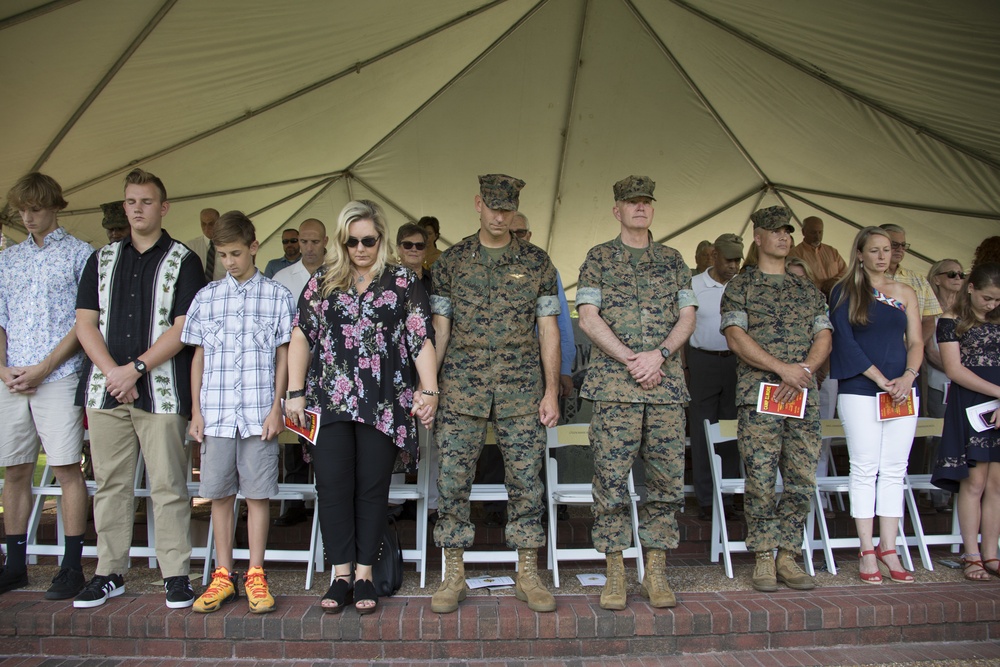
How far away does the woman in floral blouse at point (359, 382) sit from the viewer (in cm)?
312

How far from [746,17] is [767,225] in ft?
6.27

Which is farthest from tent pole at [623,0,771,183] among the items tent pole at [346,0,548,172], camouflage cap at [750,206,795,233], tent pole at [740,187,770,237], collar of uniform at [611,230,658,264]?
collar of uniform at [611,230,658,264]

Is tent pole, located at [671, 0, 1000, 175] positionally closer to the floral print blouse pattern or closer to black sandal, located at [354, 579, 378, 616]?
the floral print blouse pattern

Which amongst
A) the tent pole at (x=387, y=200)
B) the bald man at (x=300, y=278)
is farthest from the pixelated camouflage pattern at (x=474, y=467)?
the tent pole at (x=387, y=200)

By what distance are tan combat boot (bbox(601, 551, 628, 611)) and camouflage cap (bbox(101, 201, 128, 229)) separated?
13.3ft

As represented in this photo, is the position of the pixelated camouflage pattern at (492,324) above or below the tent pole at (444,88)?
below

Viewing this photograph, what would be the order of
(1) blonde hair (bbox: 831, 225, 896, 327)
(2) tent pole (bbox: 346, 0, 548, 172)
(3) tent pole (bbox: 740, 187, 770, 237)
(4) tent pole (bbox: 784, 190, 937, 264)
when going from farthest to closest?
(3) tent pole (bbox: 740, 187, 770, 237) → (4) tent pole (bbox: 784, 190, 937, 264) → (2) tent pole (bbox: 346, 0, 548, 172) → (1) blonde hair (bbox: 831, 225, 896, 327)

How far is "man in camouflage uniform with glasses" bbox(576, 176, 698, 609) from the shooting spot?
10.8 feet

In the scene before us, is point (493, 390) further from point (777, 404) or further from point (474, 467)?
point (777, 404)

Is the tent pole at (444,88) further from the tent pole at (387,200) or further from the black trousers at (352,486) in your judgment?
the black trousers at (352,486)

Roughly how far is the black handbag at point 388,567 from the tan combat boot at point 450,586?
0.23 metres

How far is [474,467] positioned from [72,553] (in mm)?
2087

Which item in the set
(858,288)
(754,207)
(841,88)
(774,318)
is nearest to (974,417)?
(858,288)

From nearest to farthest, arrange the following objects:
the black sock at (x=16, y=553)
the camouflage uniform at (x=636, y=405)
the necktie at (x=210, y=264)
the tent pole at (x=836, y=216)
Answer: the camouflage uniform at (x=636, y=405)
the black sock at (x=16, y=553)
the necktie at (x=210, y=264)
the tent pole at (x=836, y=216)
